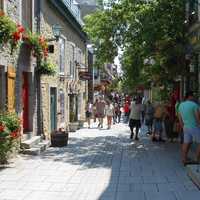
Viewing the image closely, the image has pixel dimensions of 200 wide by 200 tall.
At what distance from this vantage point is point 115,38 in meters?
18.9

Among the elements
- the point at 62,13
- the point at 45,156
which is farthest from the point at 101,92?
the point at 45,156

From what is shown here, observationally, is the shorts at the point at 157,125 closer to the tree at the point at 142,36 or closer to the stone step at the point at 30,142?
the tree at the point at 142,36

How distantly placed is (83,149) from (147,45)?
3.89 m

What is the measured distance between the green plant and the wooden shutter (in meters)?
1.21

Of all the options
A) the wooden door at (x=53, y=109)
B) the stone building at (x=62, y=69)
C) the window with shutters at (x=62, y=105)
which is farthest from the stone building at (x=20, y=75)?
the window with shutters at (x=62, y=105)

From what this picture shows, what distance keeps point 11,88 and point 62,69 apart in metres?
10.1

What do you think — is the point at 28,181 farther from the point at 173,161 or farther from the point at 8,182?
the point at 173,161

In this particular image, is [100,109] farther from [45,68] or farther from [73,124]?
[45,68]

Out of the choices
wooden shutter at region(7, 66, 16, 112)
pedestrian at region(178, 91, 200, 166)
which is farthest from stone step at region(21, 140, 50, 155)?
pedestrian at region(178, 91, 200, 166)

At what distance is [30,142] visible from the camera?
52.1ft

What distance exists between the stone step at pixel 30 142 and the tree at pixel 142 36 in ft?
13.2

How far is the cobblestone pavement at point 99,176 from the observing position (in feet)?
30.7

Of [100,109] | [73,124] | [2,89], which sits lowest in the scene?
[73,124]

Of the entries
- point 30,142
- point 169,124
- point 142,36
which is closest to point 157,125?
point 169,124
